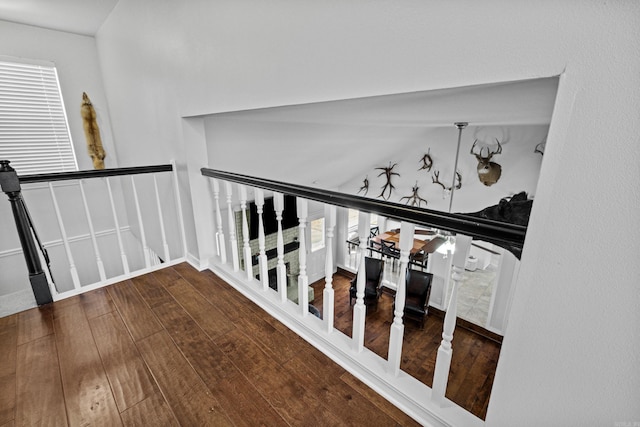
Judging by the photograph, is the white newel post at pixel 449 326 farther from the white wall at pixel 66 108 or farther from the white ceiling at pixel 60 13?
the white wall at pixel 66 108

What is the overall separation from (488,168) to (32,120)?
19.6ft

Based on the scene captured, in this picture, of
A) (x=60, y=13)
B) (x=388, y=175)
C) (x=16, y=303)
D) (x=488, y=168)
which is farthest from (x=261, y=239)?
(x=388, y=175)

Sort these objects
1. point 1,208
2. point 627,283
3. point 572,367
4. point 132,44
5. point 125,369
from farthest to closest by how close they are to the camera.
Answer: point 1,208 → point 132,44 → point 125,369 → point 572,367 → point 627,283

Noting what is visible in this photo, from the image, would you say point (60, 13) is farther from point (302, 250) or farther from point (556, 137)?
point (556, 137)

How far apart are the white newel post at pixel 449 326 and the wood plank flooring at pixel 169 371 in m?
0.19

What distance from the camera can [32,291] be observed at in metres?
1.87

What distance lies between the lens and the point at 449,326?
0.99 meters

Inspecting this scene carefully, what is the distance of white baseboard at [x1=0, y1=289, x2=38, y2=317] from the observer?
1.73m

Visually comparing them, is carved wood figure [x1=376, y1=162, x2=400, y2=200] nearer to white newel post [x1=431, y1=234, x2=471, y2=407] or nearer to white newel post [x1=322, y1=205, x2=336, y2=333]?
white newel post [x1=322, y1=205, x2=336, y2=333]

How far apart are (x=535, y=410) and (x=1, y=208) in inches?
193

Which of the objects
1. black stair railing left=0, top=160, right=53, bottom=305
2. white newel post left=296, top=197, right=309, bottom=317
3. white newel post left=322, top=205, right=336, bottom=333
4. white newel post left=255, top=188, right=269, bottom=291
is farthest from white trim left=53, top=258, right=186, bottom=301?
white newel post left=322, top=205, right=336, bottom=333

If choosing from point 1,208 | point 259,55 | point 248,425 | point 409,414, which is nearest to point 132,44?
point 259,55

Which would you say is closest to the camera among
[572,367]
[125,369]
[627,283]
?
[627,283]

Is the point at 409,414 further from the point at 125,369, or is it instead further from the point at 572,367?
the point at 125,369
